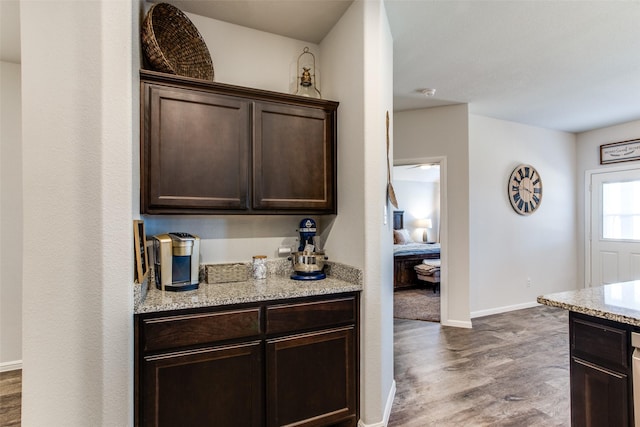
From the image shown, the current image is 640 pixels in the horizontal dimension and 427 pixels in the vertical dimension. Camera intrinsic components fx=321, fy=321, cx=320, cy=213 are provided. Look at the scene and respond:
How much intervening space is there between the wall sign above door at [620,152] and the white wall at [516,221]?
16.1 inches

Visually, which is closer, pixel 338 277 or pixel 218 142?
pixel 218 142

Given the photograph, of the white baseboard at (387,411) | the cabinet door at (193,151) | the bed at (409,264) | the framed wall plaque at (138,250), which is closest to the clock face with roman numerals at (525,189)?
the bed at (409,264)

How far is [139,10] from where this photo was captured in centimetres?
180

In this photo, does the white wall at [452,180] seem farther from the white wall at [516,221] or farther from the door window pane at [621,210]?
the door window pane at [621,210]

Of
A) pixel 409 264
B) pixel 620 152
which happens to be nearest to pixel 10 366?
pixel 409 264

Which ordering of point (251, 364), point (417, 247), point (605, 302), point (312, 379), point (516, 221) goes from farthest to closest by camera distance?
1. point (417, 247)
2. point (516, 221)
3. point (312, 379)
4. point (251, 364)
5. point (605, 302)

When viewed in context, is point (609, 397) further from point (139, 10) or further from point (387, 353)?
point (139, 10)

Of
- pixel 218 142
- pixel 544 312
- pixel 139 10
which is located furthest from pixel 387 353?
pixel 544 312

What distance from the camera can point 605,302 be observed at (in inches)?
59.8

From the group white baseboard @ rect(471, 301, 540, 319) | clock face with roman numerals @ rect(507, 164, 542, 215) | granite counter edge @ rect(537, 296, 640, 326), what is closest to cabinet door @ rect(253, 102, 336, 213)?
granite counter edge @ rect(537, 296, 640, 326)

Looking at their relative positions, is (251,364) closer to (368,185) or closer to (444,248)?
(368,185)

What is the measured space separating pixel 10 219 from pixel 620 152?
7.30m

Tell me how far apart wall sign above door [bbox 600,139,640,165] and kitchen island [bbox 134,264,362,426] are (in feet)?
16.4

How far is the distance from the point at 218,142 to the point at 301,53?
1.12 meters
